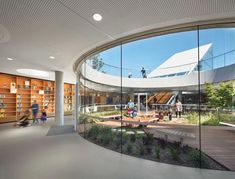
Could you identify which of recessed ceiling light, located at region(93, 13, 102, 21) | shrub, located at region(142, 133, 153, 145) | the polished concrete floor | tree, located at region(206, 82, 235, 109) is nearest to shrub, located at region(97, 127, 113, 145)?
the polished concrete floor

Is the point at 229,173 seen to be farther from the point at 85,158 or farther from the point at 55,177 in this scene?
the point at 55,177

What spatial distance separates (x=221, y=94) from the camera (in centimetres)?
350

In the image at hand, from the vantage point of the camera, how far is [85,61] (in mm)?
6184

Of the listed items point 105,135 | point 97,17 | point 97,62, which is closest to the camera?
point 97,17

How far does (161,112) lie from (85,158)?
227 cm

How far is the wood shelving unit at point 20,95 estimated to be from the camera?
9.66 meters

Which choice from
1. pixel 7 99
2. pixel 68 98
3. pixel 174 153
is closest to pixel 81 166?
pixel 174 153

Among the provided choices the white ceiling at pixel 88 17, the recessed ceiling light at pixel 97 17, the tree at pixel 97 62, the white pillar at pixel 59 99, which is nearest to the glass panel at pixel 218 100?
the white ceiling at pixel 88 17

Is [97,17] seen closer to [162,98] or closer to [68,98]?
[162,98]

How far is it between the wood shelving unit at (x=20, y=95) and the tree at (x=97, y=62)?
24.2ft

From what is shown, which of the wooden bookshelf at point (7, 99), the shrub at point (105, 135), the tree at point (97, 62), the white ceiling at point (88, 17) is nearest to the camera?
the white ceiling at point (88, 17)

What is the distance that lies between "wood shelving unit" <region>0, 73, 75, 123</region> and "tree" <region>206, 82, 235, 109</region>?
11.0 meters

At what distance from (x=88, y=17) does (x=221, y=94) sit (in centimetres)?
340

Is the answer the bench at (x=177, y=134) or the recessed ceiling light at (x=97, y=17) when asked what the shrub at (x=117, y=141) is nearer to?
the bench at (x=177, y=134)
